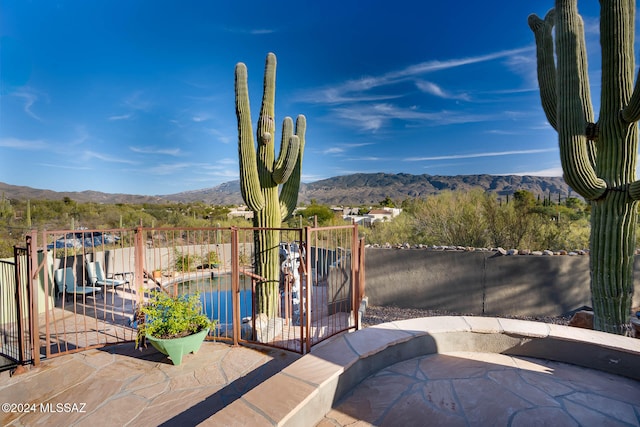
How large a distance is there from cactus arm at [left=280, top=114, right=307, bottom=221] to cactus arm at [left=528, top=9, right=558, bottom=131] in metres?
4.31

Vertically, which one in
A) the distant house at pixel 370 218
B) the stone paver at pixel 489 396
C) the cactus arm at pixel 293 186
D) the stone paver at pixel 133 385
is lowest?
the stone paver at pixel 133 385

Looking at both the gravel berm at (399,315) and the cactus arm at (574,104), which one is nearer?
the cactus arm at (574,104)

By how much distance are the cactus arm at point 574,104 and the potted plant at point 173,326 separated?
17.0 feet

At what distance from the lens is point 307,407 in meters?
1.63

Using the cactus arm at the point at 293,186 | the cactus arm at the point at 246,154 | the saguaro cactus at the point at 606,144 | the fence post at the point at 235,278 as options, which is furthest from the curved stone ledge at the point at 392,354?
the cactus arm at the point at 293,186

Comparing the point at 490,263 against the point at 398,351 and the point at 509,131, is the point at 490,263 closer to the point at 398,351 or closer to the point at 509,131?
the point at 398,351

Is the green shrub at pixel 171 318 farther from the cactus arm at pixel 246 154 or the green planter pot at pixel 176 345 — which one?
the cactus arm at pixel 246 154

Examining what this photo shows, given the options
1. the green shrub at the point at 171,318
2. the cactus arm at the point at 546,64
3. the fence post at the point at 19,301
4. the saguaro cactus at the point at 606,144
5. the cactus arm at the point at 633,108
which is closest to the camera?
the fence post at the point at 19,301

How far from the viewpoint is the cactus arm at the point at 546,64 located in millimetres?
4734

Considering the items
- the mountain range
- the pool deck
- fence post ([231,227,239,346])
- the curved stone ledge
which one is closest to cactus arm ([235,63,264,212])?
fence post ([231,227,239,346])

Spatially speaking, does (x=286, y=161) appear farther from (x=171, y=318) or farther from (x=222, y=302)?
(x=222, y=302)

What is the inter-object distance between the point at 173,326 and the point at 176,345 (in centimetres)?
19

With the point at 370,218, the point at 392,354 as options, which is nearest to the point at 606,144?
the point at 392,354

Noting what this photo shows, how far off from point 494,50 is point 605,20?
1068cm
